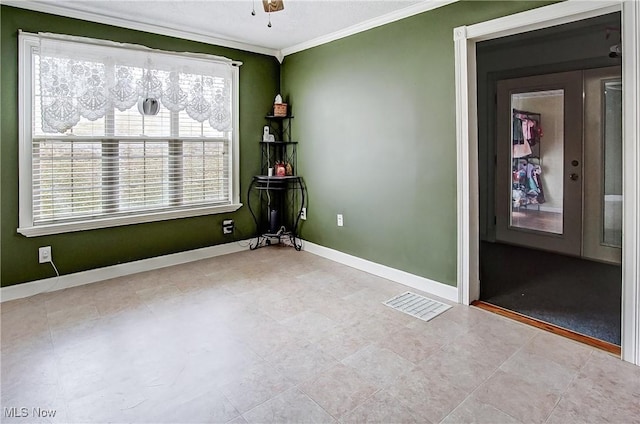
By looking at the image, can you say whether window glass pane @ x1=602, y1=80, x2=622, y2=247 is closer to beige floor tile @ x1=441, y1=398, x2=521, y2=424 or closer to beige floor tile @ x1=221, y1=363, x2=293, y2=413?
beige floor tile @ x1=441, y1=398, x2=521, y2=424

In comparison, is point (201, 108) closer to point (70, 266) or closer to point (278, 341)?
point (70, 266)

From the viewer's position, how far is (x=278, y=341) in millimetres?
2391

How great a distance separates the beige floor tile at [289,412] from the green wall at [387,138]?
172 cm

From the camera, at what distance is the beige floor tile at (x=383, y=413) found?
5.54 feet

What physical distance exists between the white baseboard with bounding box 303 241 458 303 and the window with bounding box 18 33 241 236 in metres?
1.12

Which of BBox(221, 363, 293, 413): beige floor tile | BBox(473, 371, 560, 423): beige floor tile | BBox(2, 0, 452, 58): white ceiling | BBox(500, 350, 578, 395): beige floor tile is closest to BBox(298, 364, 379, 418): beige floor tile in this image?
BBox(221, 363, 293, 413): beige floor tile

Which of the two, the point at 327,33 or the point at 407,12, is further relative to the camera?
the point at 327,33

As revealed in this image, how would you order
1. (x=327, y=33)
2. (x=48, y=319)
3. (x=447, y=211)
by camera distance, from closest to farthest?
(x=48, y=319)
(x=447, y=211)
(x=327, y=33)

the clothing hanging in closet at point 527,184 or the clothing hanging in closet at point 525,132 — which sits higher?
the clothing hanging in closet at point 525,132

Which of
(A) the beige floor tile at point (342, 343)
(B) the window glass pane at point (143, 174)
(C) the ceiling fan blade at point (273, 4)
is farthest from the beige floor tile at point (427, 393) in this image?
(B) the window glass pane at point (143, 174)

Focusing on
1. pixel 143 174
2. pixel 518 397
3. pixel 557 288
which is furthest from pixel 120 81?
pixel 557 288

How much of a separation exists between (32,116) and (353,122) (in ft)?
8.94

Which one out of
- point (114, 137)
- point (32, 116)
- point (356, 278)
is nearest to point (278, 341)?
point (356, 278)

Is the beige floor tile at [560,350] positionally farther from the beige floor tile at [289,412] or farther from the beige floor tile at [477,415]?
the beige floor tile at [289,412]
